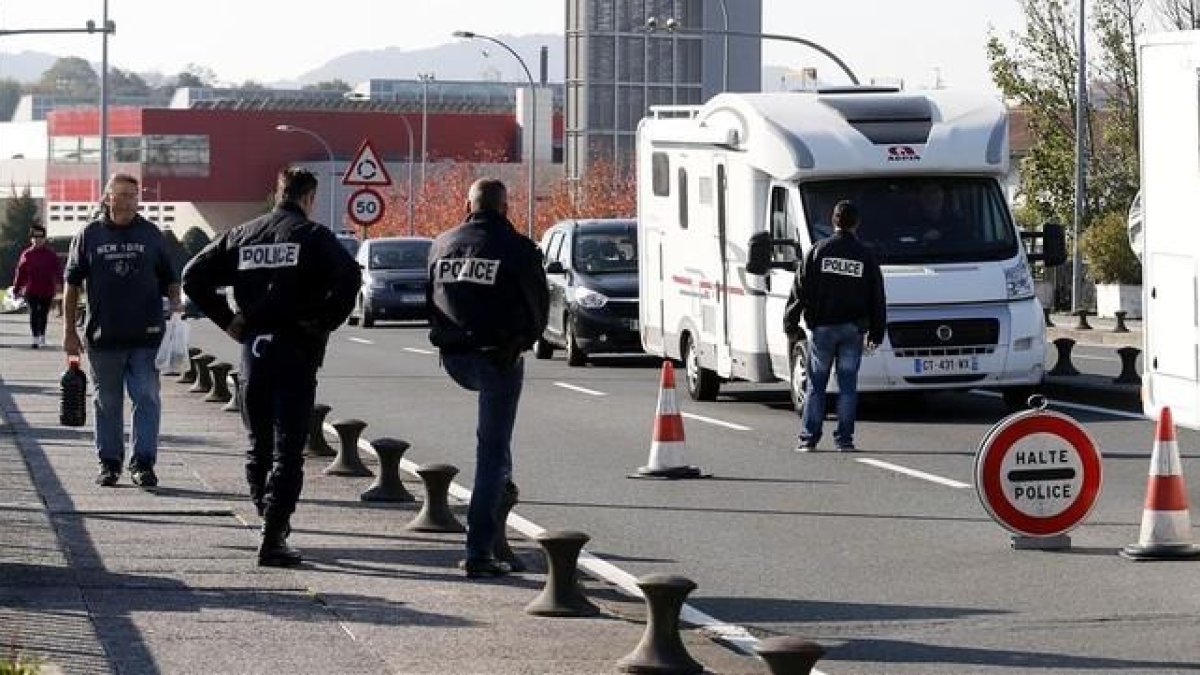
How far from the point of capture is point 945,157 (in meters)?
23.2

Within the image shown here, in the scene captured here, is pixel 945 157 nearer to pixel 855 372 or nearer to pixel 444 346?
pixel 855 372

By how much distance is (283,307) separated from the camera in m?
12.5

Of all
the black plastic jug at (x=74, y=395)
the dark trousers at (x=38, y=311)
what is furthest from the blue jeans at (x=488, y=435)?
the dark trousers at (x=38, y=311)

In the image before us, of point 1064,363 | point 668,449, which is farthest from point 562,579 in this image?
point 1064,363

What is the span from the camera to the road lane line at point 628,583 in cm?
1081

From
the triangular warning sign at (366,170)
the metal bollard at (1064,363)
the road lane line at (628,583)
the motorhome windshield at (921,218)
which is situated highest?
the triangular warning sign at (366,170)

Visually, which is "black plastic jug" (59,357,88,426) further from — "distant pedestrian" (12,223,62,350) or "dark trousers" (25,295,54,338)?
"dark trousers" (25,295,54,338)

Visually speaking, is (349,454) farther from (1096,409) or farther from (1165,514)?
(1096,409)

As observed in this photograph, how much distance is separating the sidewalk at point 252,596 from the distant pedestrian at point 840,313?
164 inches

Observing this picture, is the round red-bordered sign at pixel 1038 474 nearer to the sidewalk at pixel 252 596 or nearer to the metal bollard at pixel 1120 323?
the sidewalk at pixel 252 596

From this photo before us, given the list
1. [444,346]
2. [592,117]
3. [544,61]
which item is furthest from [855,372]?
[544,61]

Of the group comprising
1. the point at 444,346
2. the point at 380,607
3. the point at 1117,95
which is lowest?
the point at 380,607

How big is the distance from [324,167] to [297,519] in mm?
120761

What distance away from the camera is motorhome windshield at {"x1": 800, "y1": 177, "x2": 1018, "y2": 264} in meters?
23.1
